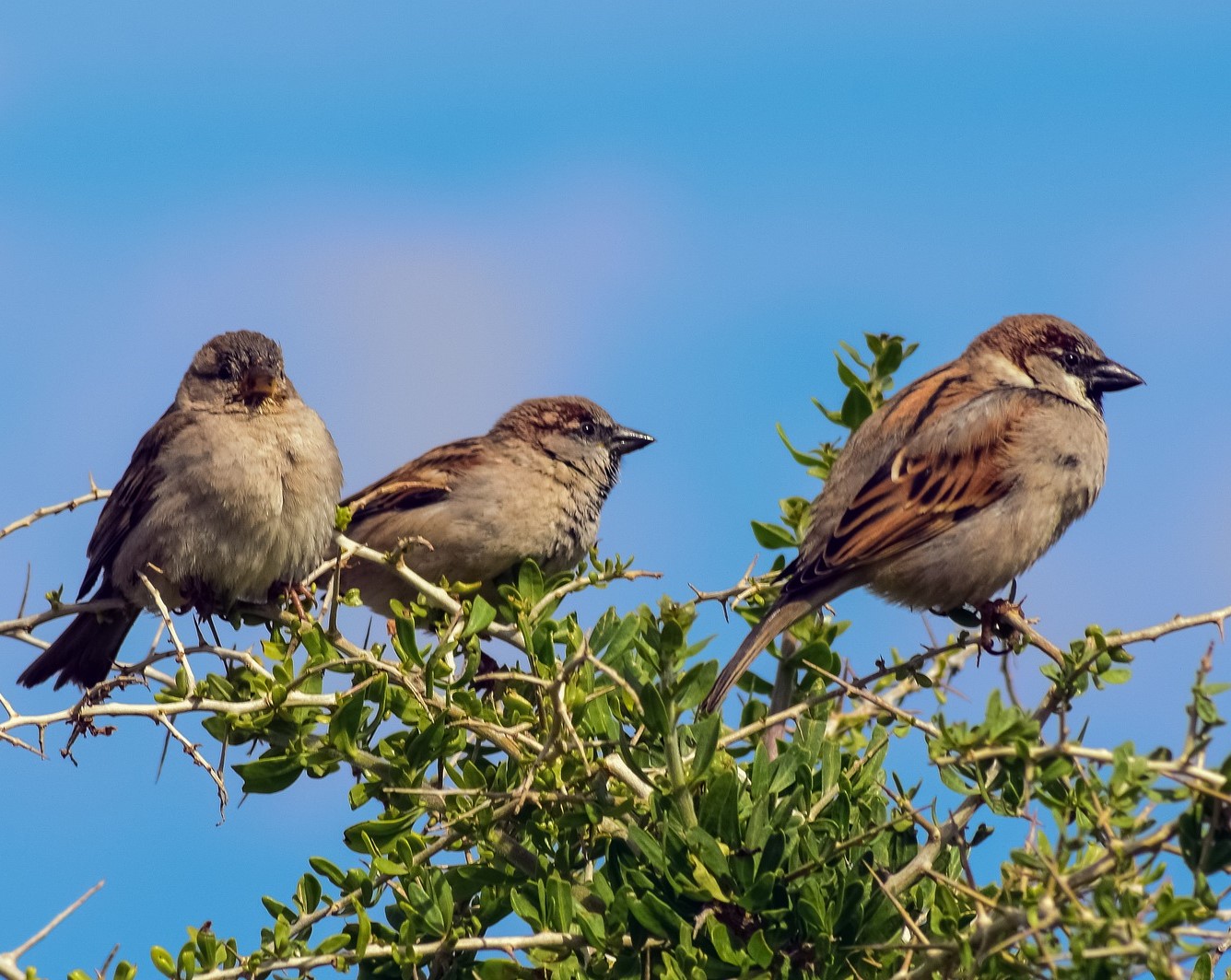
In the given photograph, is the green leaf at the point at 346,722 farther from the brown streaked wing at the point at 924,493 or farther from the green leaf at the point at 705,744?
the brown streaked wing at the point at 924,493

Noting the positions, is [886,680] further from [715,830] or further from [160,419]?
[160,419]

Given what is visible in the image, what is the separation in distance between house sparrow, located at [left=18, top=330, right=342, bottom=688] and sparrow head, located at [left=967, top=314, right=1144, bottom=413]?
2.31 meters

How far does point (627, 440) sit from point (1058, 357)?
168 centimetres

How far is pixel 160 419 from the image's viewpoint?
16.4 feet

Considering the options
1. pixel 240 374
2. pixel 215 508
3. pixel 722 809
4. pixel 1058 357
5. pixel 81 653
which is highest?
pixel 1058 357

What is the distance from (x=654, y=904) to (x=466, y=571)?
2804 mm

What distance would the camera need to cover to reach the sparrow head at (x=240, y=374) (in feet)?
15.8

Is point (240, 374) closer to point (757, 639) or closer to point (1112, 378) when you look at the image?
point (757, 639)

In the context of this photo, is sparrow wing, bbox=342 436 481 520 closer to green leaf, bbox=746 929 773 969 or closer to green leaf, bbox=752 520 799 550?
green leaf, bbox=752 520 799 550

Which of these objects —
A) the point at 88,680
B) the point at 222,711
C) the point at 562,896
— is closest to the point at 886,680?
the point at 562,896

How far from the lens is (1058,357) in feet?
17.1

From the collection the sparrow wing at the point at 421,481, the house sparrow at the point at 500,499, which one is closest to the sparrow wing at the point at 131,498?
the house sparrow at the point at 500,499

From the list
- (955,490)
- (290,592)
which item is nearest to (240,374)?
(290,592)

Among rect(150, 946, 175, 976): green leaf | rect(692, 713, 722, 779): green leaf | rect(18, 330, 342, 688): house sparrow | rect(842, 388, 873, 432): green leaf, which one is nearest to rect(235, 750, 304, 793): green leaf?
rect(150, 946, 175, 976): green leaf
